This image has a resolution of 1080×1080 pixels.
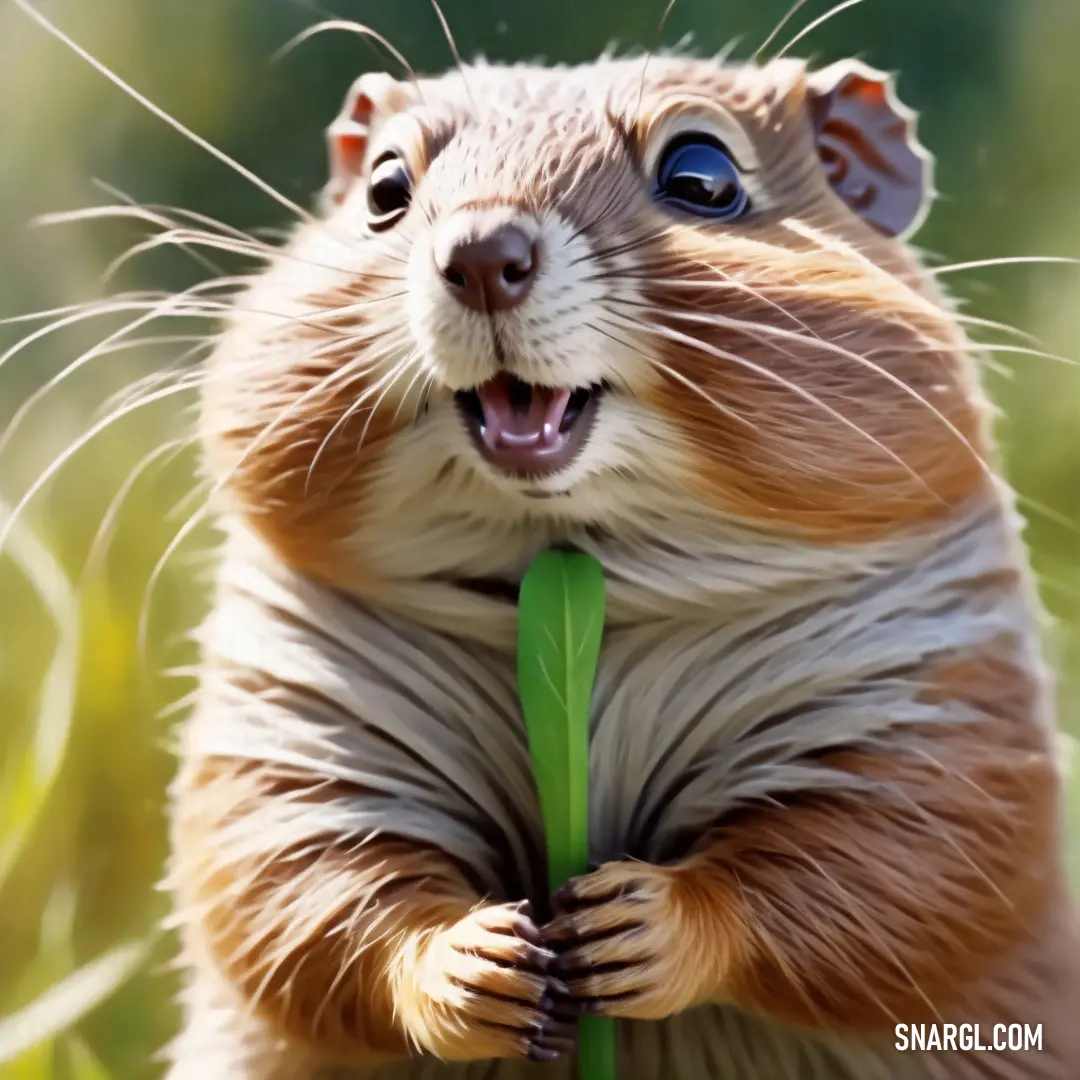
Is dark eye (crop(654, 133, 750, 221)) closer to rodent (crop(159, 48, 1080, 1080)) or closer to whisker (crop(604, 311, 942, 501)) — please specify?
rodent (crop(159, 48, 1080, 1080))

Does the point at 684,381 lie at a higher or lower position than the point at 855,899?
higher

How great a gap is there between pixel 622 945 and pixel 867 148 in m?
0.54

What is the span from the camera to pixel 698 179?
834 mm

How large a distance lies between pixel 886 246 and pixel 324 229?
37 centimetres

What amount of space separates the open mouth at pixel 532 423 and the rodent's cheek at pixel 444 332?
0.08 feet

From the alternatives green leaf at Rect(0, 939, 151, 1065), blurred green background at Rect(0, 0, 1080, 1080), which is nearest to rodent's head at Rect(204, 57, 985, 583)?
blurred green background at Rect(0, 0, 1080, 1080)

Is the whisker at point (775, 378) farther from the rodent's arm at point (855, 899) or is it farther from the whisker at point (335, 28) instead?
the whisker at point (335, 28)

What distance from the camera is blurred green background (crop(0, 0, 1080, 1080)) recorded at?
984 mm

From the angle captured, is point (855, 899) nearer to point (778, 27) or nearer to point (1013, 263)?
point (1013, 263)

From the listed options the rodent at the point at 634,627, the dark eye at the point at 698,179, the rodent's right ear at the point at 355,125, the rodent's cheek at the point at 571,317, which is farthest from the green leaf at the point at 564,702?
the rodent's right ear at the point at 355,125

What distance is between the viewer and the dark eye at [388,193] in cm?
88

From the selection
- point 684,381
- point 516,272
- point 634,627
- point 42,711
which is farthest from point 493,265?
point 42,711

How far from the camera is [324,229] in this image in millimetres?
925

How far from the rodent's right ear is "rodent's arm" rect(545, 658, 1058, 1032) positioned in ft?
1.74
